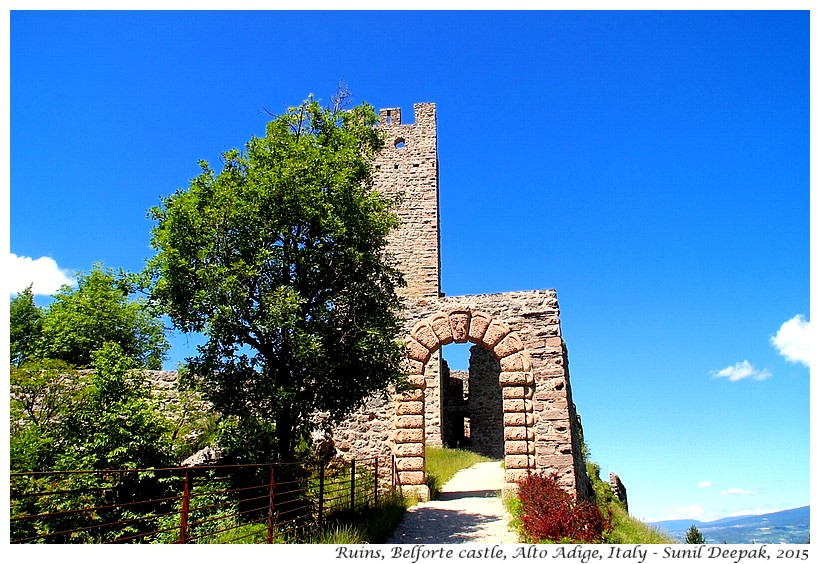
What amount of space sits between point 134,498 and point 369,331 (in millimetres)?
5515

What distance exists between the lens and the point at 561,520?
30.0ft

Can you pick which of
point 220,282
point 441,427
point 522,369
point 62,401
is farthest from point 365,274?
point 441,427

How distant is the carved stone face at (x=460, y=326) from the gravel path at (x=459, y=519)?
344cm

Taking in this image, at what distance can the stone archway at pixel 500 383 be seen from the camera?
12.9 m

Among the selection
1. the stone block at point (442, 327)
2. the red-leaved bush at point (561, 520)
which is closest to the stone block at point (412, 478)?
the stone block at point (442, 327)

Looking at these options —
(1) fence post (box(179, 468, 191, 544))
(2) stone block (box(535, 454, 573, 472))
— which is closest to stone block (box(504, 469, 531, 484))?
(2) stone block (box(535, 454, 573, 472))

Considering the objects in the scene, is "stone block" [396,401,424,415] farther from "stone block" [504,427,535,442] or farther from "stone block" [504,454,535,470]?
"stone block" [504,454,535,470]

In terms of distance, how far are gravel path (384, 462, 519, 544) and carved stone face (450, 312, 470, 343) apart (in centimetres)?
344

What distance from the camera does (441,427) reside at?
2059cm

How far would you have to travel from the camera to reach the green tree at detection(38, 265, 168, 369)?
83.7 feet

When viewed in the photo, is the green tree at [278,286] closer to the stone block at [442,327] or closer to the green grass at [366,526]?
the green grass at [366,526]

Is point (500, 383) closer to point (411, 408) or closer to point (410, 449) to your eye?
point (411, 408)

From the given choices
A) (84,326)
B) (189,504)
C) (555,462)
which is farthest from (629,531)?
(84,326)
